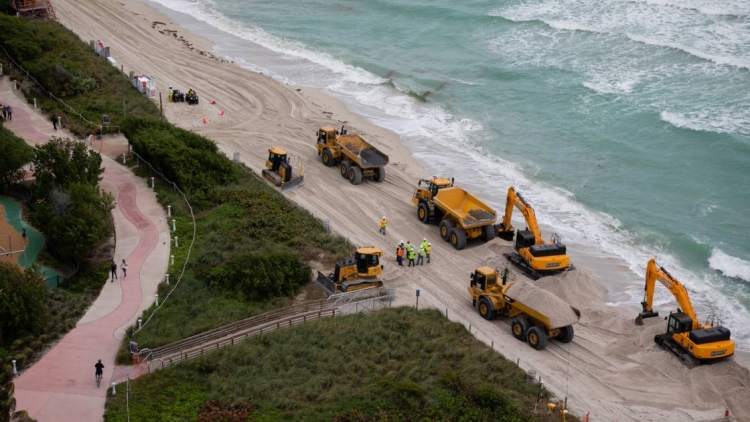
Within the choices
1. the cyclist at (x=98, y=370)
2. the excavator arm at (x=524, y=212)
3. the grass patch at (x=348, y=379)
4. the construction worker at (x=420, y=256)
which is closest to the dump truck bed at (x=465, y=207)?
the excavator arm at (x=524, y=212)

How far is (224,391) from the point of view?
27.0 metres

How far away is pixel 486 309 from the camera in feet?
108

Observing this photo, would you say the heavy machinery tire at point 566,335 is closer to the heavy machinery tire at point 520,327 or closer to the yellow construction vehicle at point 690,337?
the heavy machinery tire at point 520,327

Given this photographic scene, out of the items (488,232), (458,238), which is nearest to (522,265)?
(488,232)

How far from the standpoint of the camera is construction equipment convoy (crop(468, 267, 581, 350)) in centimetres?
3094

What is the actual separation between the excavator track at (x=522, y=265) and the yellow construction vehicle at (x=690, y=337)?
514 centimetres

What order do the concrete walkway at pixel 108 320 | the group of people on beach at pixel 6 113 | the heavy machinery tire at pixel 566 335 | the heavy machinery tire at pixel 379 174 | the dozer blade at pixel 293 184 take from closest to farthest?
the concrete walkway at pixel 108 320
the heavy machinery tire at pixel 566 335
the dozer blade at pixel 293 184
the heavy machinery tire at pixel 379 174
the group of people on beach at pixel 6 113

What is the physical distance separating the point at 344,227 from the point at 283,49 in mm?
31735

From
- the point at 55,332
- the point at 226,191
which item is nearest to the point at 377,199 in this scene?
the point at 226,191

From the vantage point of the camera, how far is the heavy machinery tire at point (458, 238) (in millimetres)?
38188

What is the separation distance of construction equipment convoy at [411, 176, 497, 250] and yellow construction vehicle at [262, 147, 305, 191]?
635cm

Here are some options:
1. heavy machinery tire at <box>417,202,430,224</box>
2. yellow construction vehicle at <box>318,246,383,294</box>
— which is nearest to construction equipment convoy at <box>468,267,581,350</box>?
yellow construction vehicle at <box>318,246,383,294</box>

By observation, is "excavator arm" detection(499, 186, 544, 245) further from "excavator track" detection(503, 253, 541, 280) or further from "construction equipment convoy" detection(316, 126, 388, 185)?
"construction equipment convoy" detection(316, 126, 388, 185)

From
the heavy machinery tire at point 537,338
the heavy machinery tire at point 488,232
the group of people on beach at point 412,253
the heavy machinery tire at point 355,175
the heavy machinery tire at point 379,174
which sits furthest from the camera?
the heavy machinery tire at point 379,174
